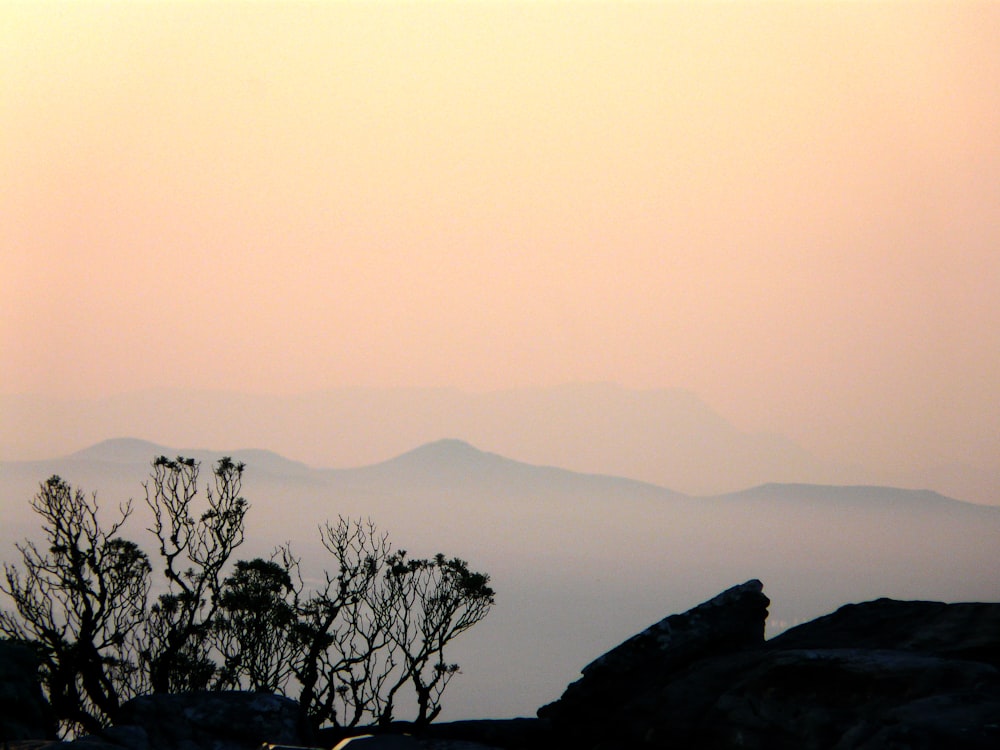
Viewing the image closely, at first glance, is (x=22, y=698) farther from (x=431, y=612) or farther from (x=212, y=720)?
(x=431, y=612)

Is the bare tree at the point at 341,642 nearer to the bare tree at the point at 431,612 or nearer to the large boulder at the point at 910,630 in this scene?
the bare tree at the point at 431,612

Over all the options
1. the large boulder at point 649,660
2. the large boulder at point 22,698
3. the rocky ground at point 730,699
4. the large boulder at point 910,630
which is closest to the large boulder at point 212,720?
the rocky ground at point 730,699

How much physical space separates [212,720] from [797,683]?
10973 mm

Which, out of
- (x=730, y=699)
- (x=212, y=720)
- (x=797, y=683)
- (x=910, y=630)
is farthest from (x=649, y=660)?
(x=212, y=720)

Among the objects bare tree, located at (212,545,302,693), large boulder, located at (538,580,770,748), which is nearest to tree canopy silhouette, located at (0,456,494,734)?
bare tree, located at (212,545,302,693)

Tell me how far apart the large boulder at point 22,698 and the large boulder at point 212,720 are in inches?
114

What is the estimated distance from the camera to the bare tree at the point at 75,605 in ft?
97.7

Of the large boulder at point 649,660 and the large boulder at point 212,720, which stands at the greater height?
the large boulder at point 649,660

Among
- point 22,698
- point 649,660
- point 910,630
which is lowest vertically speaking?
point 22,698

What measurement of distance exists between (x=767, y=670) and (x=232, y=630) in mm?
19813

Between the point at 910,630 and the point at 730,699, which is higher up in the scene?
the point at 910,630

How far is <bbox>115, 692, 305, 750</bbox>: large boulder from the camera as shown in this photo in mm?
19375

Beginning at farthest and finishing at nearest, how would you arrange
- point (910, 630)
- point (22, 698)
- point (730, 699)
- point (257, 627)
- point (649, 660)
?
point (257, 627), point (22, 698), point (649, 660), point (910, 630), point (730, 699)

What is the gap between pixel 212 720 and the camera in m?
19.8
